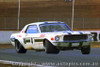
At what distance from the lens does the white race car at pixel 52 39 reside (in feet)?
41.0

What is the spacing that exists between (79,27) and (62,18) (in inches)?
114

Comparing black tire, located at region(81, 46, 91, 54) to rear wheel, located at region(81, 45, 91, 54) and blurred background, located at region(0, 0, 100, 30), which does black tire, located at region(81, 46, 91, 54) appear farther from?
blurred background, located at region(0, 0, 100, 30)

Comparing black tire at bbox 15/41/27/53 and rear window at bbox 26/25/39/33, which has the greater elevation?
rear window at bbox 26/25/39/33

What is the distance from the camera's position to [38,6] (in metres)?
48.7

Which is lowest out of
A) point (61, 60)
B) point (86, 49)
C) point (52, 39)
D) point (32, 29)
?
point (61, 60)

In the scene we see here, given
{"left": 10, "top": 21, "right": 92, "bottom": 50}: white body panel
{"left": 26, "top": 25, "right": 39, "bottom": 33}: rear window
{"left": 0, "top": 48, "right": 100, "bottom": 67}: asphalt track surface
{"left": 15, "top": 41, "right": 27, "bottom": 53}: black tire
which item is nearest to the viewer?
{"left": 0, "top": 48, "right": 100, "bottom": 67}: asphalt track surface

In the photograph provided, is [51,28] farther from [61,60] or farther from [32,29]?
A: [61,60]

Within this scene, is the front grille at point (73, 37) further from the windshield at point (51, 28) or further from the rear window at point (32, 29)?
the rear window at point (32, 29)

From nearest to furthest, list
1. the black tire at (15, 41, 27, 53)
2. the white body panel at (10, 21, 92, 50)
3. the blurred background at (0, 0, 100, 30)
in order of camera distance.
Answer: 1. the white body panel at (10, 21, 92, 50)
2. the black tire at (15, 41, 27, 53)
3. the blurred background at (0, 0, 100, 30)

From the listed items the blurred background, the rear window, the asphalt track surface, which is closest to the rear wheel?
the asphalt track surface

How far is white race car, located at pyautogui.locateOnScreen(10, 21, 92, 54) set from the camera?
1249cm

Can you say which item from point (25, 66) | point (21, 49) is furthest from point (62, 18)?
point (25, 66)

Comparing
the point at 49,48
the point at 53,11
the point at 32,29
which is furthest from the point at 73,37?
the point at 53,11

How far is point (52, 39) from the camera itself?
12.7m
